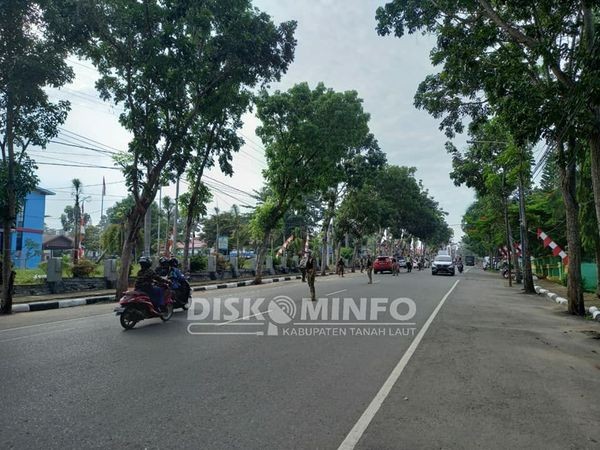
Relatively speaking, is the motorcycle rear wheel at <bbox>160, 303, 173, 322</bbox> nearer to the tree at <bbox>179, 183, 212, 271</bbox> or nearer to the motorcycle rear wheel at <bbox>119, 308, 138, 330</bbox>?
the motorcycle rear wheel at <bbox>119, 308, 138, 330</bbox>

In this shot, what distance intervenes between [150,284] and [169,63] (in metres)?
9.41

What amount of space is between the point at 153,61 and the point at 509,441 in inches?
631

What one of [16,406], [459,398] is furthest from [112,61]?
[459,398]

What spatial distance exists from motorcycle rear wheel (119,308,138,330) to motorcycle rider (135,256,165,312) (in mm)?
555

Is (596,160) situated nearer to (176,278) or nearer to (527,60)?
(527,60)

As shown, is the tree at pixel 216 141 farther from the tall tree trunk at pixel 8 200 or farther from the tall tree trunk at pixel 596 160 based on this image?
the tall tree trunk at pixel 596 160

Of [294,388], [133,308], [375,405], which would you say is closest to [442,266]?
[133,308]

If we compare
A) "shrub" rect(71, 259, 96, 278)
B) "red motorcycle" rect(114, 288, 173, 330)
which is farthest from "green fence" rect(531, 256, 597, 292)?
"shrub" rect(71, 259, 96, 278)

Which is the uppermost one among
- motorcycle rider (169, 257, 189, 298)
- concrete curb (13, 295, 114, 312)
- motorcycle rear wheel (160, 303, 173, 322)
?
motorcycle rider (169, 257, 189, 298)

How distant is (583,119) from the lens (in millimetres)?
9125

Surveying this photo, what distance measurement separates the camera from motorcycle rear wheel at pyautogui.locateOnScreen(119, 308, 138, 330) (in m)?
10.0

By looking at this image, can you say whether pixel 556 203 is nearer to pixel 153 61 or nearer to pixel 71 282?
pixel 153 61

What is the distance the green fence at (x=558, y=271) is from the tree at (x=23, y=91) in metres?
24.8

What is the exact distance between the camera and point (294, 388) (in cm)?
563
